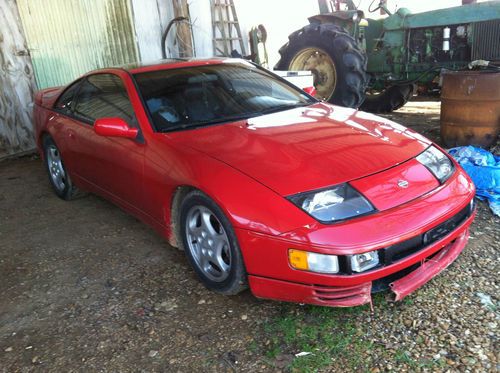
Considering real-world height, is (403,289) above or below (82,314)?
above

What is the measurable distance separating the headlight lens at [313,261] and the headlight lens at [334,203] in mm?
173

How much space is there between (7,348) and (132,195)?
47.5 inches

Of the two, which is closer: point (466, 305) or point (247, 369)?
point (247, 369)

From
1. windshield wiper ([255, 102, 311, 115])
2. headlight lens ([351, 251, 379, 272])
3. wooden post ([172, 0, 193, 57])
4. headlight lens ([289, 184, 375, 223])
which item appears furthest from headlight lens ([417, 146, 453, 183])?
wooden post ([172, 0, 193, 57])

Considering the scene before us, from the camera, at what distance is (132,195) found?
124 inches

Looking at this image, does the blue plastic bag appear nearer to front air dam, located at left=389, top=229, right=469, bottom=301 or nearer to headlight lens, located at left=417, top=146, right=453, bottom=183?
headlight lens, located at left=417, top=146, right=453, bottom=183

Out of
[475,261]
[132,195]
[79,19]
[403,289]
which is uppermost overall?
[79,19]

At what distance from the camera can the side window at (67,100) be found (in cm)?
404

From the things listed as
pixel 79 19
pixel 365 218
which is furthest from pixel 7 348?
pixel 79 19

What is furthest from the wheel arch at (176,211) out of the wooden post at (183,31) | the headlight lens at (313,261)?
the wooden post at (183,31)

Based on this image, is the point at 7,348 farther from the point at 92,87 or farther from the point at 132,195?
the point at 92,87

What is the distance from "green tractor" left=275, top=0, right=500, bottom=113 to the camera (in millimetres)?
6129

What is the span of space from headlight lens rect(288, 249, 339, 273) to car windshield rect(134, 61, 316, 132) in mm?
1235

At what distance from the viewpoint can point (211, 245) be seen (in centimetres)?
258
